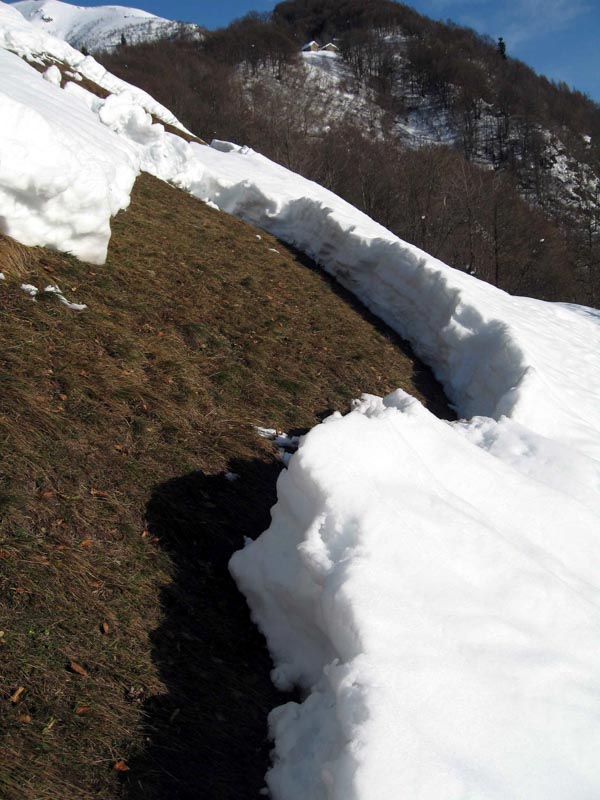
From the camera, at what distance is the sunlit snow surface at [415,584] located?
5.56 ft

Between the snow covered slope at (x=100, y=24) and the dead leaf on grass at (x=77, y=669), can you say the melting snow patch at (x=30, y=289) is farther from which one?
the snow covered slope at (x=100, y=24)

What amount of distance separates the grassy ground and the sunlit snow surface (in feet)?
0.85

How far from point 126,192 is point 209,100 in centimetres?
3616

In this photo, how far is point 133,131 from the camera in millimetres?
9891

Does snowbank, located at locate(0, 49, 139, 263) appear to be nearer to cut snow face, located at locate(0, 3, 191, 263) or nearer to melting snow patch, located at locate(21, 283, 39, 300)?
cut snow face, located at locate(0, 3, 191, 263)

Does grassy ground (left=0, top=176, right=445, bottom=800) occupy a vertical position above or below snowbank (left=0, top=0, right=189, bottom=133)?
below

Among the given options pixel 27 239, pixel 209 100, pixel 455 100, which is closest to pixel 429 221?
pixel 209 100

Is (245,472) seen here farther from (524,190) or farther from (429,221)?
(524,190)

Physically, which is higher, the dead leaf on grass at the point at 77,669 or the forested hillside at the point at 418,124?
the forested hillside at the point at 418,124

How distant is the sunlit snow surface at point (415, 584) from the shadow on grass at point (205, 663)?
109mm

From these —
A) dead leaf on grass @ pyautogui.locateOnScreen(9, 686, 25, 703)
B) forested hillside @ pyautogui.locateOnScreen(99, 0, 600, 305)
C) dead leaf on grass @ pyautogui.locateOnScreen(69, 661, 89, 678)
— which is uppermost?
forested hillside @ pyautogui.locateOnScreen(99, 0, 600, 305)

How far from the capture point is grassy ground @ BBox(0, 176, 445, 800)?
1.86 meters

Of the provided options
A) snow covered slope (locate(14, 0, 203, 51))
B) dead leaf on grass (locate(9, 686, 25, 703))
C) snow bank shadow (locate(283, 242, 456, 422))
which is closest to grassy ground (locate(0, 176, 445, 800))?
dead leaf on grass (locate(9, 686, 25, 703))

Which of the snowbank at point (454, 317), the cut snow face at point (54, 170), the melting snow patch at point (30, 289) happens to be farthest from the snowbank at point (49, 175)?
the snowbank at point (454, 317)
